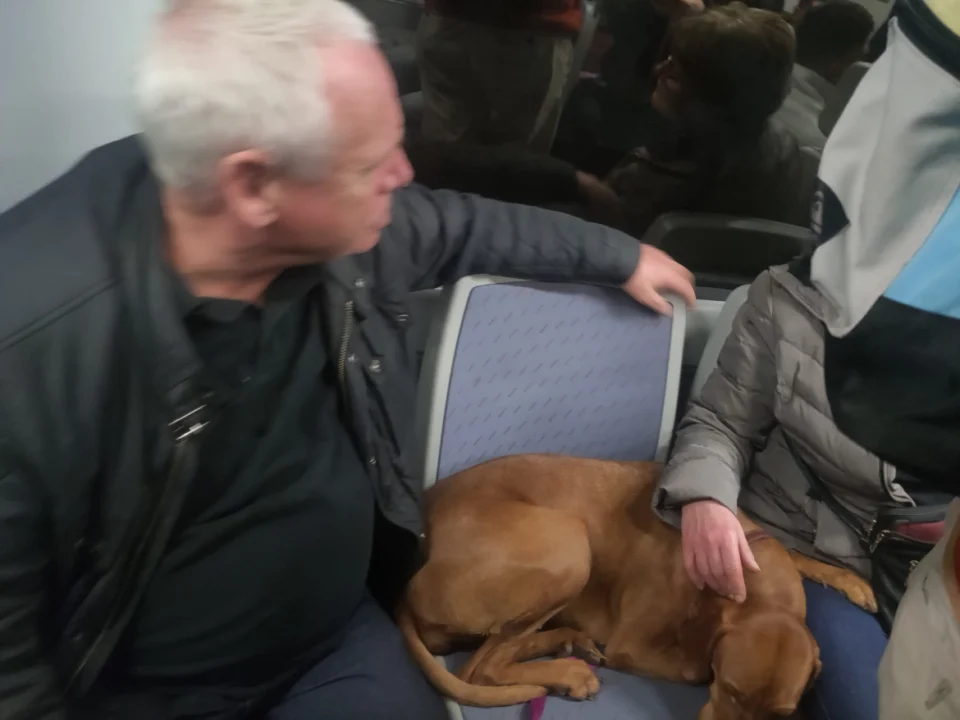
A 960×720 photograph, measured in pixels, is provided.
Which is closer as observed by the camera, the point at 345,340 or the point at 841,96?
the point at 345,340

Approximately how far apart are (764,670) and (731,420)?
0.44 metres

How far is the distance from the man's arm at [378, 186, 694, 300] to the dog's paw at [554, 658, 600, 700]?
0.71 m

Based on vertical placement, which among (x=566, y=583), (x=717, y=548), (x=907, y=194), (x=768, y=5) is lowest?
(x=566, y=583)

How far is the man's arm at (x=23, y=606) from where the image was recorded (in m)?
0.91

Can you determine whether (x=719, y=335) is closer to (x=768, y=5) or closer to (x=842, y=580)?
(x=842, y=580)

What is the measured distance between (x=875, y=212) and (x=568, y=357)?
95 centimetres

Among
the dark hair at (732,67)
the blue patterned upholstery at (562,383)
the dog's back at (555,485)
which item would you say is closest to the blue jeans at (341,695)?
the blue patterned upholstery at (562,383)

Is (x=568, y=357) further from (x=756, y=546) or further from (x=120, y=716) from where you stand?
(x=120, y=716)

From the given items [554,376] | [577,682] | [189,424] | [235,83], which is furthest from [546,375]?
[235,83]

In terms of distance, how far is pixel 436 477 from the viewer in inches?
66.1

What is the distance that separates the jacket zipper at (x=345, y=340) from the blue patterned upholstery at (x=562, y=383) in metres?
0.33

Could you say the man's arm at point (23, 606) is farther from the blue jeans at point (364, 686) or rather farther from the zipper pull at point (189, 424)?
the blue jeans at point (364, 686)

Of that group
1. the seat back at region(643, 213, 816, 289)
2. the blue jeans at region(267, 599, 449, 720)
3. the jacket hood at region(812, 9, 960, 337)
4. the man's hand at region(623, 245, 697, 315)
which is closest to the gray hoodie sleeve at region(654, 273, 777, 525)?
the man's hand at region(623, 245, 697, 315)

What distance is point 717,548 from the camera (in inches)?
54.3
